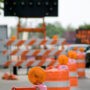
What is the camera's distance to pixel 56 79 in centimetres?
1084

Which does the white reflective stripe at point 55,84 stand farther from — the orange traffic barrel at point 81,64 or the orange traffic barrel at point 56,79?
the orange traffic barrel at point 81,64

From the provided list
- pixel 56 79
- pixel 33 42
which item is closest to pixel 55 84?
pixel 56 79

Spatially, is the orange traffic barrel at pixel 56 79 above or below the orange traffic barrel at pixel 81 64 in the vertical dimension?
above

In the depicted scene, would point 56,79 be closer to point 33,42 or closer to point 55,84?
point 55,84

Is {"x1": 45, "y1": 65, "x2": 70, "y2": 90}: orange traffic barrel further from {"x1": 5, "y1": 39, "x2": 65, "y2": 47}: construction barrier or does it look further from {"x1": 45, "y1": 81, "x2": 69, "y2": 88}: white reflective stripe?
{"x1": 5, "y1": 39, "x2": 65, "y2": 47}: construction barrier

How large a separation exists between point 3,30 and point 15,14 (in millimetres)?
6849

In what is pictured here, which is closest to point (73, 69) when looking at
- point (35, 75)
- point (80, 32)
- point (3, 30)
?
point (35, 75)

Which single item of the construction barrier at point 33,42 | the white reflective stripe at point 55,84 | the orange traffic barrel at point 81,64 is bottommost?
the orange traffic barrel at point 81,64

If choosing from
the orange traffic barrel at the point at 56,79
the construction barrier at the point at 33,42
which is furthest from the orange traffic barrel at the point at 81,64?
the orange traffic barrel at the point at 56,79

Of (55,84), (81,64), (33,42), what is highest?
(55,84)

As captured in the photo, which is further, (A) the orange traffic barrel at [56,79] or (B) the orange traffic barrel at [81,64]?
(B) the orange traffic barrel at [81,64]

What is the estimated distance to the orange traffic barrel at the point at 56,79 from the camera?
1078cm

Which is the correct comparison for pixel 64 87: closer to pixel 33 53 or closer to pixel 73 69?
pixel 73 69

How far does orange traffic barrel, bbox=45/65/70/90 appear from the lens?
10781 millimetres
